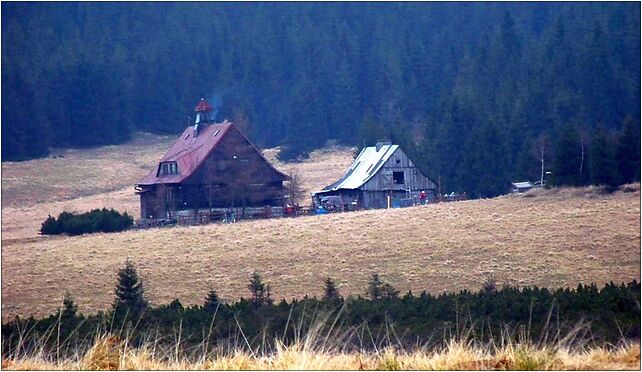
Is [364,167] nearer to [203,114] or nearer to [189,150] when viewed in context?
[203,114]

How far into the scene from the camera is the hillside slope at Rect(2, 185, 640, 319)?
67.7 feet

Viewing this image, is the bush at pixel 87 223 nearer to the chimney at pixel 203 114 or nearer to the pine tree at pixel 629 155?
the chimney at pixel 203 114

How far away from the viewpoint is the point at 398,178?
141ft

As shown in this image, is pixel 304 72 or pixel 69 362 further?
pixel 304 72

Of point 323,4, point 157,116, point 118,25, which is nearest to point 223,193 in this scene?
point 157,116

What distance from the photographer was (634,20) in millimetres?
69875

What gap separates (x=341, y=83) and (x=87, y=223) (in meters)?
32.7

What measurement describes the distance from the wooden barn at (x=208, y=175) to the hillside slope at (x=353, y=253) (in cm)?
281

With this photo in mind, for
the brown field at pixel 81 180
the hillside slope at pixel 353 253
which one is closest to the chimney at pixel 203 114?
the brown field at pixel 81 180

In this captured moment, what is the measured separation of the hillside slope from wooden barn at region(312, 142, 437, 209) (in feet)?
30.8

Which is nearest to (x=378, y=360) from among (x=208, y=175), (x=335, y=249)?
(x=335, y=249)

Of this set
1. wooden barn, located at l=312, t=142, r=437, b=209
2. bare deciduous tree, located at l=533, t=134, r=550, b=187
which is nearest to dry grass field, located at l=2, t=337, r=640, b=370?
bare deciduous tree, located at l=533, t=134, r=550, b=187

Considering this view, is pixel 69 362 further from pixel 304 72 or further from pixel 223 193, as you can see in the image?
pixel 304 72

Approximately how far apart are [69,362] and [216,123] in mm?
30500
